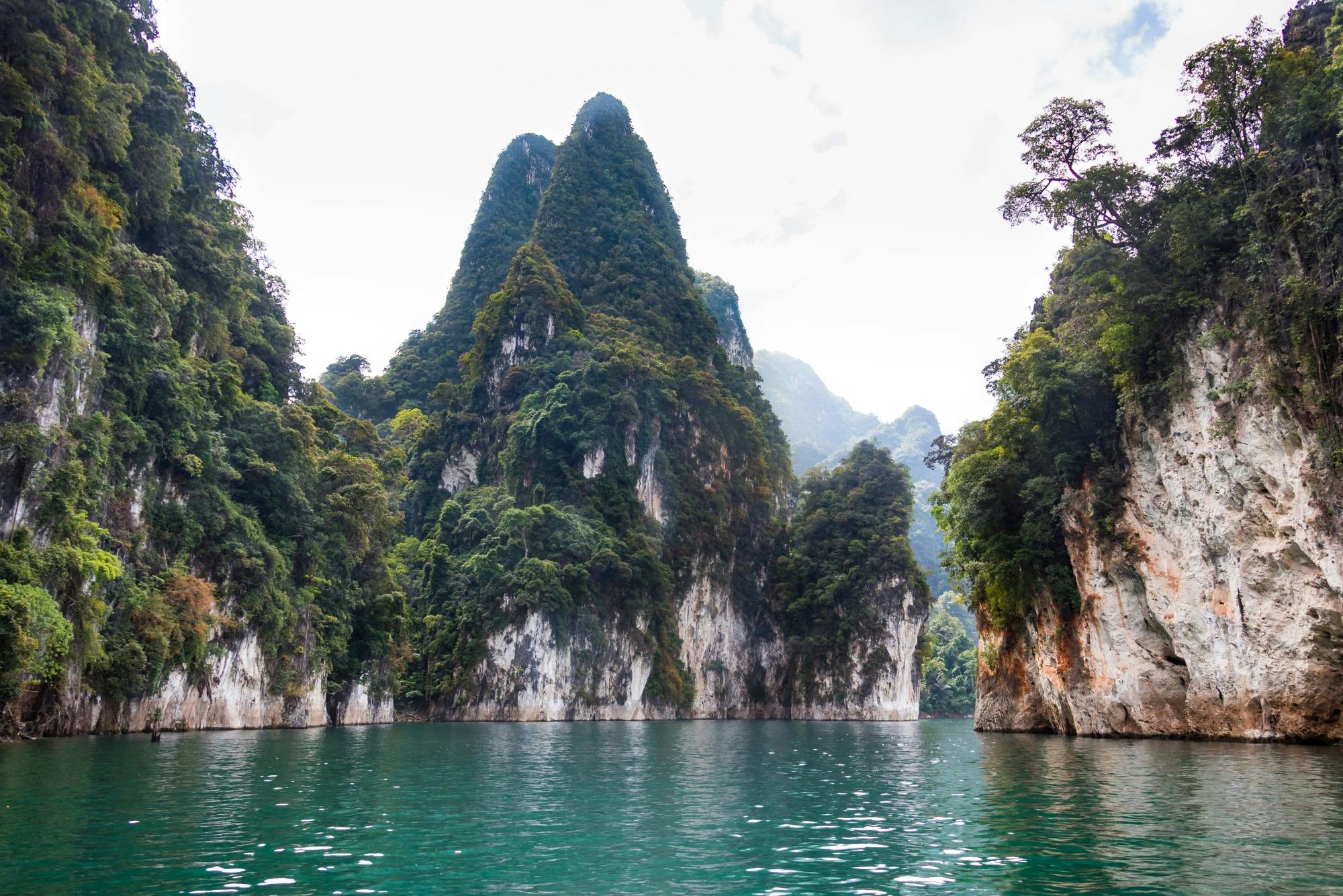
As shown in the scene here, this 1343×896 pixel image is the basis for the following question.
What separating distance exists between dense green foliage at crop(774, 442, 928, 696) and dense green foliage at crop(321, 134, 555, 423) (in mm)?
37547

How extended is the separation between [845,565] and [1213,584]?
168 feet

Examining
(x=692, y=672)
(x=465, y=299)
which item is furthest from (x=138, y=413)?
(x=465, y=299)

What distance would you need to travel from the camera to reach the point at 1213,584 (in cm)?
2411

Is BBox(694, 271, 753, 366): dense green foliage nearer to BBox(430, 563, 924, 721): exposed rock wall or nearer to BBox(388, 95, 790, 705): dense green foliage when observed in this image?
BBox(388, 95, 790, 705): dense green foliage

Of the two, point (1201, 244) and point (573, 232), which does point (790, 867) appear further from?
point (573, 232)

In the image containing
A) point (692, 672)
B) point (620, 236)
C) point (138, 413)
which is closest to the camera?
point (138, 413)

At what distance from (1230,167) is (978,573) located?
16512 millimetres

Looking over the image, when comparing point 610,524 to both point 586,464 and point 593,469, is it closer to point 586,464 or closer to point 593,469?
point 593,469

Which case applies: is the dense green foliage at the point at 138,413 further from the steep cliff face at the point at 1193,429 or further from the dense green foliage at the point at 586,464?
the steep cliff face at the point at 1193,429

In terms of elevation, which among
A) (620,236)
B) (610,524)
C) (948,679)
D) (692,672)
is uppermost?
(620,236)

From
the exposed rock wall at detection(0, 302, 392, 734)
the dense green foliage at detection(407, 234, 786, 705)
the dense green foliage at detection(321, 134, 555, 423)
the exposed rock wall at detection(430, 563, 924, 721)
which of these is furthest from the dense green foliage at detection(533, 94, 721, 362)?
the exposed rock wall at detection(0, 302, 392, 734)

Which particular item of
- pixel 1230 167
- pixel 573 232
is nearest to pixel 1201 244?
pixel 1230 167

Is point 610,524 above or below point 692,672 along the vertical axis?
above

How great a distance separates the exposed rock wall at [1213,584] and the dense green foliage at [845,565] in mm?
42224
